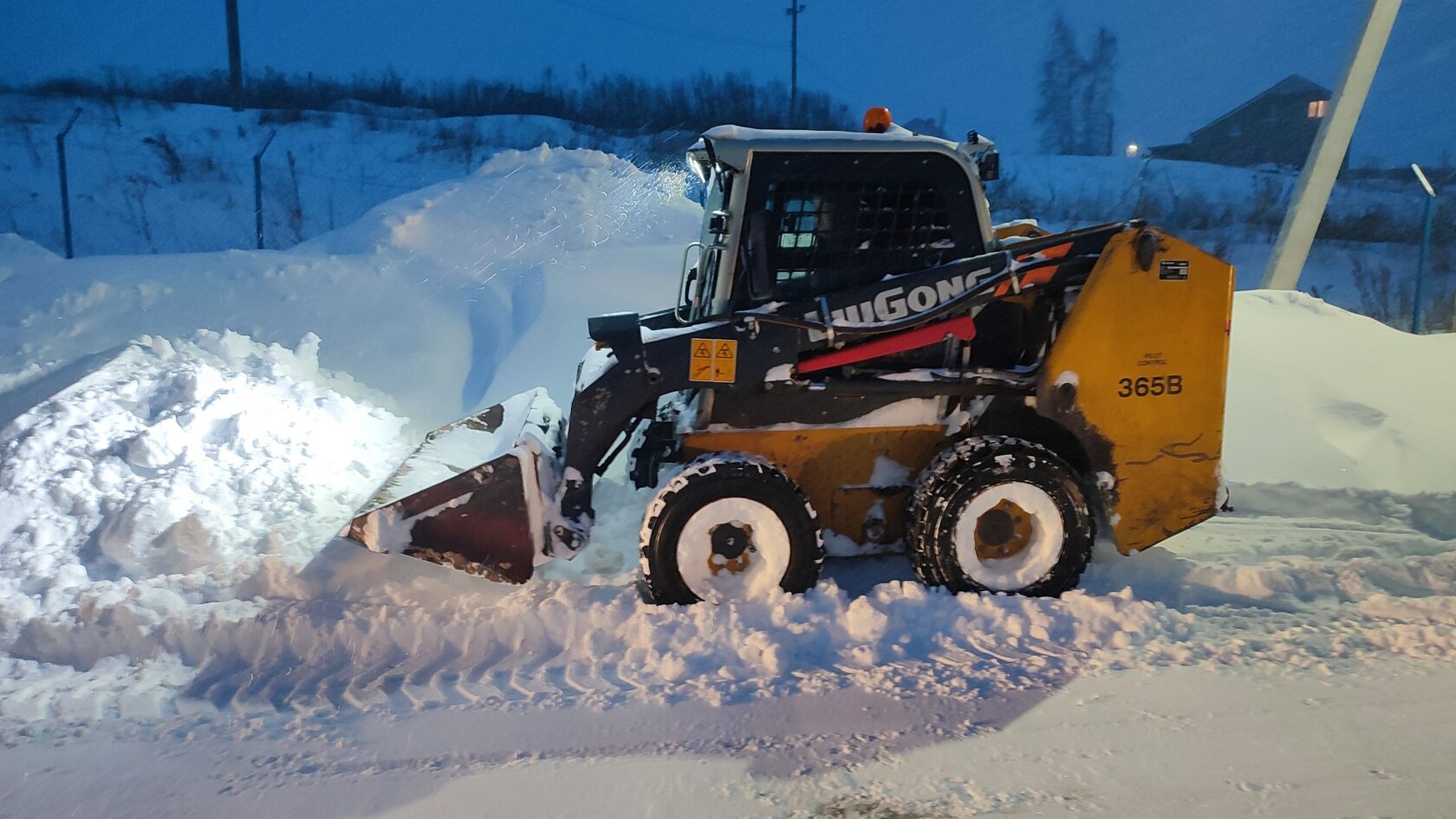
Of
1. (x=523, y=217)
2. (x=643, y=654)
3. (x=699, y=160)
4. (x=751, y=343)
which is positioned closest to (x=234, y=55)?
(x=523, y=217)

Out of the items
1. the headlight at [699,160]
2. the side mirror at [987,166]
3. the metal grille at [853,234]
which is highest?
the headlight at [699,160]

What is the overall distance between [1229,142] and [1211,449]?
3076 centimetres

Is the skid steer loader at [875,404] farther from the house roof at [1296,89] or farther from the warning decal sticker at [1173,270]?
the house roof at [1296,89]

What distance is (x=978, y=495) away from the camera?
4277 mm

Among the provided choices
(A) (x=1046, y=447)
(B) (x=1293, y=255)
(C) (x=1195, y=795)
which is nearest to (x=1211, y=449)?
(A) (x=1046, y=447)

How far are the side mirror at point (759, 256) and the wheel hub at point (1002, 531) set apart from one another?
4.87 ft

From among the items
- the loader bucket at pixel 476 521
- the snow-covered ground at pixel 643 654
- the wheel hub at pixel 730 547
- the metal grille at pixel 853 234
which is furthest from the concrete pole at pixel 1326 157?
the loader bucket at pixel 476 521

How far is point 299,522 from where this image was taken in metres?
5.17

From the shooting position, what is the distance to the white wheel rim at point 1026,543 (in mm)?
4293

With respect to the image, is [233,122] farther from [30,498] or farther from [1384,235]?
[1384,235]

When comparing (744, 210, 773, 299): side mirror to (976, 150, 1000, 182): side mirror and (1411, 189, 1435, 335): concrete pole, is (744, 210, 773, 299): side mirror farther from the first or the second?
(1411, 189, 1435, 335): concrete pole

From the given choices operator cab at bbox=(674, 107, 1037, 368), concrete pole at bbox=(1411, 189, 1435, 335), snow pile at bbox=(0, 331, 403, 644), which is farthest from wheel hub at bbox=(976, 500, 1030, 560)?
concrete pole at bbox=(1411, 189, 1435, 335)

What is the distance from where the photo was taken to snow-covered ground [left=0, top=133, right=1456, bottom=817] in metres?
3.02

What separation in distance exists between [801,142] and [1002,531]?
2051 millimetres
